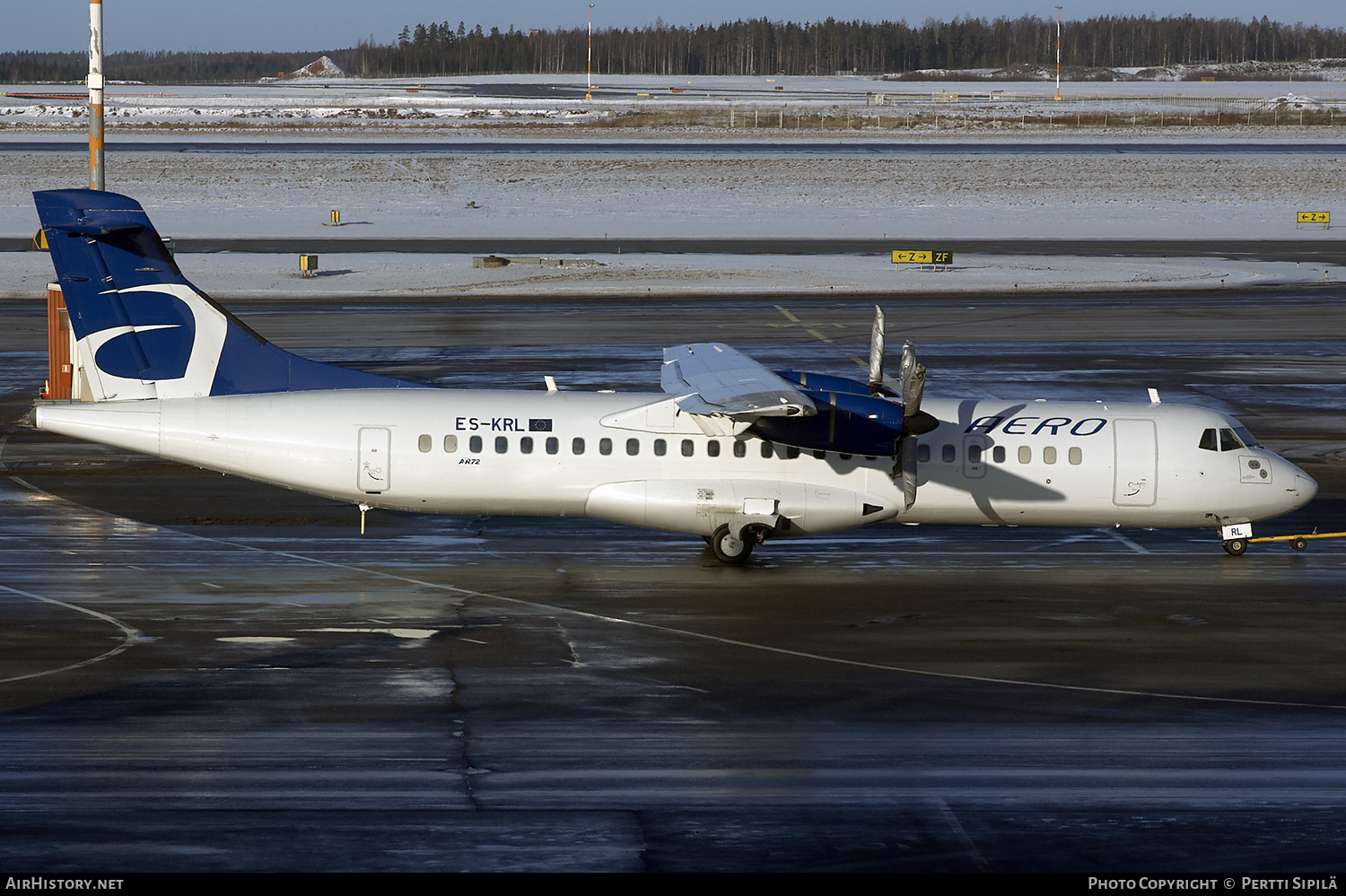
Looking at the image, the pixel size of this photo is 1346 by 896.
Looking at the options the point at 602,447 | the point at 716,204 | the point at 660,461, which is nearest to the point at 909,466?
the point at 660,461

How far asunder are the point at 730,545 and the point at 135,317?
10.3 metres

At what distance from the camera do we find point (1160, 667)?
57.2 feet

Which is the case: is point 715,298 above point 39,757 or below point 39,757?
above

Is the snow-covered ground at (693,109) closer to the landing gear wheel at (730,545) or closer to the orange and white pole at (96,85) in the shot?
the orange and white pole at (96,85)

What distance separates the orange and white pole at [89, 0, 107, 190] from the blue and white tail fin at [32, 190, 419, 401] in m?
6.63

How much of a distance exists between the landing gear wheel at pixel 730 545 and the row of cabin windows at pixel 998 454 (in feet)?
10.4

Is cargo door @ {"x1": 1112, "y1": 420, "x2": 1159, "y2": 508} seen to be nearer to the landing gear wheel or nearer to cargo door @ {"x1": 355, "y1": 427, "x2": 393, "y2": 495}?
the landing gear wheel

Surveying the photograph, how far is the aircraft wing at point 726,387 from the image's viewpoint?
18.7m

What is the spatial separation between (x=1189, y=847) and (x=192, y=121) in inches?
5044

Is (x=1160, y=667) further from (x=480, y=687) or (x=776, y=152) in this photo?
(x=776, y=152)

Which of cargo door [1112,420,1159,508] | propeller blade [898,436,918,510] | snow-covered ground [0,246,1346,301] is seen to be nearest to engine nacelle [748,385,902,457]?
propeller blade [898,436,918,510]

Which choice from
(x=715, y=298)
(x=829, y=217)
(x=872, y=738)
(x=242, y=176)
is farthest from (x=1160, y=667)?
(x=242, y=176)

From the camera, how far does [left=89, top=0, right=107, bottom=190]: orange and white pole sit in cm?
2689

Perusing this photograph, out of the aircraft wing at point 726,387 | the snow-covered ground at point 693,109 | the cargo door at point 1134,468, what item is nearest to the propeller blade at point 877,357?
the aircraft wing at point 726,387
